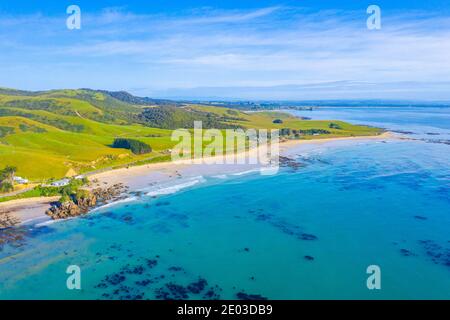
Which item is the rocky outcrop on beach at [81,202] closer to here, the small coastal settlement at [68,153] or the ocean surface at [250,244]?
the small coastal settlement at [68,153]

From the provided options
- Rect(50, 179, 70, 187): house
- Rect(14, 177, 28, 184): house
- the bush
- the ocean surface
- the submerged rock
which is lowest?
the submerged rock

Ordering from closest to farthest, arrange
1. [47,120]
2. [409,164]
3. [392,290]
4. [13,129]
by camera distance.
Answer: [392,290] → [409,164] → [13,129] → [47,120]

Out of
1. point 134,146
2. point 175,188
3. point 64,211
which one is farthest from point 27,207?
point 134,146

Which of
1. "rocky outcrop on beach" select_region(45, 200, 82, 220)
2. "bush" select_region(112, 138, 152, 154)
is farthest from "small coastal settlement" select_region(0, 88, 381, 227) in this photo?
"rocky outcrop on beach" select_region(45, 200, 82, 220)

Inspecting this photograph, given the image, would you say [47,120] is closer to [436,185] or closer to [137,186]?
[137,186]

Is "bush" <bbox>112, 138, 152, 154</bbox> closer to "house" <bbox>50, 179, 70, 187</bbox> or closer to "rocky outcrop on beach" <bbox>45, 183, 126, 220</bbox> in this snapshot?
"house" <bbox>50, 179, 70, 187</bbox>

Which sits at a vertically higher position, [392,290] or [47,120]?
[47,120]
